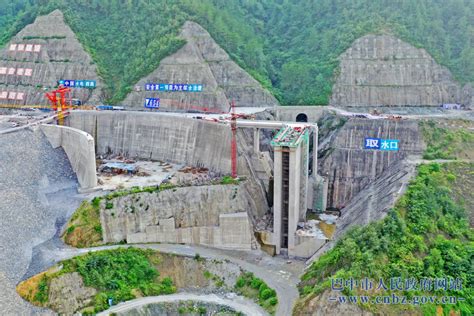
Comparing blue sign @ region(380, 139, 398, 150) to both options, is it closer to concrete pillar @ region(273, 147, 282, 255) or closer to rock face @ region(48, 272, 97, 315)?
concrete pillar @ region(273, 147, 282, 255)

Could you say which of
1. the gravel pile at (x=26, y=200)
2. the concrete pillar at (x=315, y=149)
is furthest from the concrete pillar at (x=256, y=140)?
the gravel pile at (x=26, y=200)

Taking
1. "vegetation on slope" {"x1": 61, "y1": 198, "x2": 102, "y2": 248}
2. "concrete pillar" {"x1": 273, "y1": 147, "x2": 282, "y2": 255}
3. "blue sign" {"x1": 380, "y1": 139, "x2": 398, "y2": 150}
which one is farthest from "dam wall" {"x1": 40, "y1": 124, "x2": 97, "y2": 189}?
"blue sign" {"x1": 380, "y1": 139, "x2": 398, "y2": 150}

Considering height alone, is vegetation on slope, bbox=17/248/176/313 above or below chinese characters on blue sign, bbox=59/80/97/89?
below

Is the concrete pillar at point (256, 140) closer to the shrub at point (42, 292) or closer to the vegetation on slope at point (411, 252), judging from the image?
the vegetation on slope at point (411, 252)

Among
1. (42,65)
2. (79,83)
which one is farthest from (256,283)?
(42,65)

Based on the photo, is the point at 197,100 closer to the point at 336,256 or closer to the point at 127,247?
the point at 127,247

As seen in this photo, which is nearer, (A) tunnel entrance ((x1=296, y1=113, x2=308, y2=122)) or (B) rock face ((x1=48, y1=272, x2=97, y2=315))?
(B) rock face ((x1=48, y1=272, x2=97, y2=315))

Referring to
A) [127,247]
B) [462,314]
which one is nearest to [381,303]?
[462,314]
